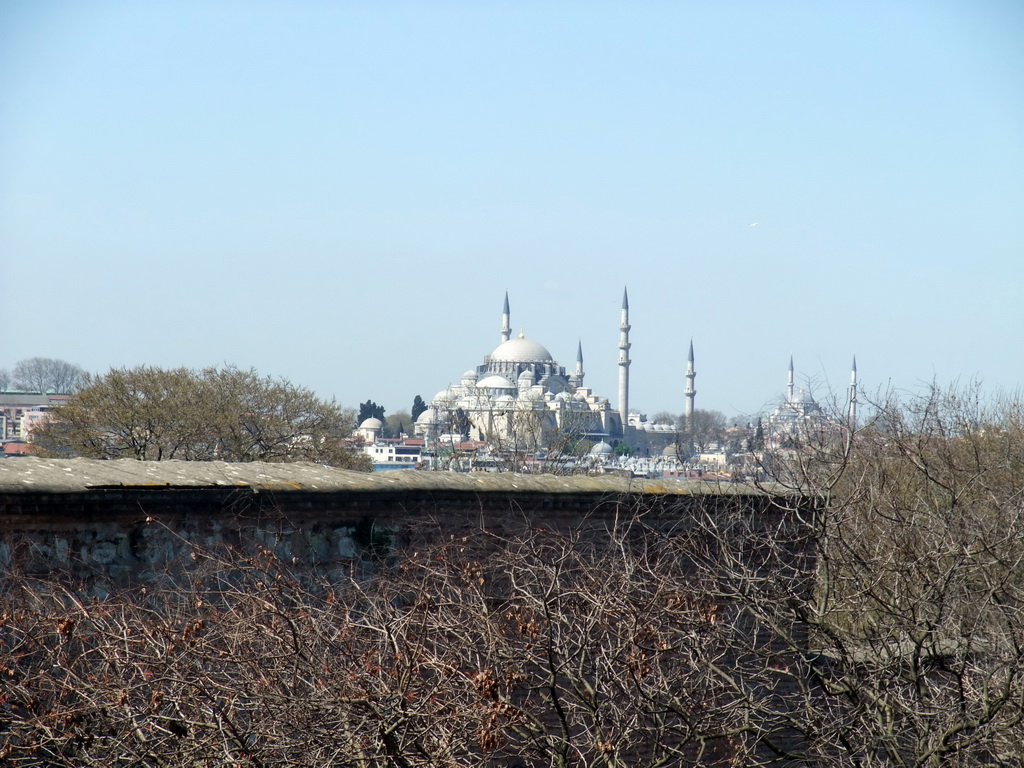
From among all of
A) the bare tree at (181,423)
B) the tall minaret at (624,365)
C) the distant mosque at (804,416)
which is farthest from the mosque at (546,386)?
the distant mosque at (804,416)

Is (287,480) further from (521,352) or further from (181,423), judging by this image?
(521,352)

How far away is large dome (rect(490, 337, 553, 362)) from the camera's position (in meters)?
130

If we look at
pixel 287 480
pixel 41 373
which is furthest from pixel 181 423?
pixel 41 373

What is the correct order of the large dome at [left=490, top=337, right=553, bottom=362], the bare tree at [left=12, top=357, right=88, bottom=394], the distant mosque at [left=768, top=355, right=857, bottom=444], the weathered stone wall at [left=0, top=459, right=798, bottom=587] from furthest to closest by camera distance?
the large dome at [left=490, top=337, right=553, bottom=362]
the bare tree at [left=12, top=357, right=88, bottom=394]
the distant mosque at [left=768, top=355, right=857, bottom=444]
the weathered stone wall at [left=0, top=459, right=798, bottom=587]

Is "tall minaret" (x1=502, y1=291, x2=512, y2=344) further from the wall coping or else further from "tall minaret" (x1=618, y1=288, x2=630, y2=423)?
the wall coping

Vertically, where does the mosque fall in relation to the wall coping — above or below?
above

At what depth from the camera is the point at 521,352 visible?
130 metres

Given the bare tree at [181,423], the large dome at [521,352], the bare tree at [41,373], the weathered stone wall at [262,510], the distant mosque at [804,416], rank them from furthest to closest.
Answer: the large dome at [521,352] → the bare tree at [41,373] → the bare tree at [181,423] → the distant mosque at [804,416] → the weathered stone wall at [262,510]

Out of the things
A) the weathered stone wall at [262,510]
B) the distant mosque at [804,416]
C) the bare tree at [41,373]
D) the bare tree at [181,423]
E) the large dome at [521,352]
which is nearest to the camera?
the weathered stone wall at [262,510]

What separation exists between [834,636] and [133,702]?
3.01 meters

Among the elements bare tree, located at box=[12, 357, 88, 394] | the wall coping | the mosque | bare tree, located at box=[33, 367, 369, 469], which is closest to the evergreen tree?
the mosque

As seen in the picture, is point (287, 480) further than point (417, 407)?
No

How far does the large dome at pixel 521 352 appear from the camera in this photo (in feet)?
425

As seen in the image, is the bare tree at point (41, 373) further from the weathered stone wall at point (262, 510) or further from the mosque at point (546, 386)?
the weathered stone wall at point (262, 510)
